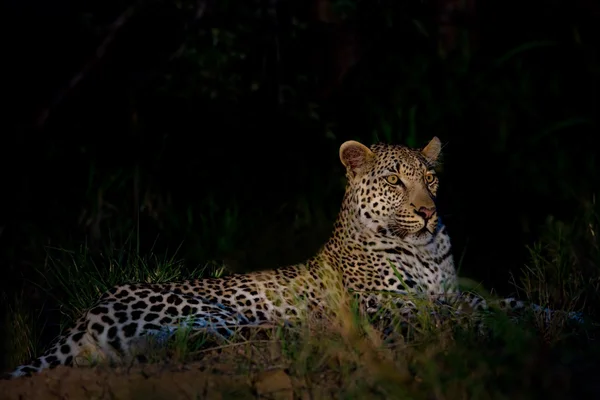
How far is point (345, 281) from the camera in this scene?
275 inches

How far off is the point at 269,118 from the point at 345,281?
3.92 meters

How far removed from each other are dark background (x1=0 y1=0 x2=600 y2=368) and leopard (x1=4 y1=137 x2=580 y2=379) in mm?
2169

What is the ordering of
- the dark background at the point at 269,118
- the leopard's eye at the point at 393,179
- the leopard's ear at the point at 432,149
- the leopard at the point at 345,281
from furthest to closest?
1. the dark background at the point at 269,118
2. the leopard's ear at the point at 432,149
3. the leopard's eye at the point at 393,179
4. the leopard at the point at 345,281

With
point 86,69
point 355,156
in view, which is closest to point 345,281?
point 355,156

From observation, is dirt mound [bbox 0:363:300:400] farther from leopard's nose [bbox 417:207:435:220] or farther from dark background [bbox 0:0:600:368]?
dark background [bbox 0:0:600:368]

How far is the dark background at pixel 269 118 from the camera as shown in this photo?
9828 millimetres

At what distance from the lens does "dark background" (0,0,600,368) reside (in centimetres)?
983

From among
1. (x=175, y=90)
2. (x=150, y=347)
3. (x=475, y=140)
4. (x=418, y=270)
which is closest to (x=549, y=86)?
(x=475, y=140)

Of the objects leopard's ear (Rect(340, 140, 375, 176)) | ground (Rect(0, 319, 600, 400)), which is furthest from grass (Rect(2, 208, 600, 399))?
leopard's ear (Rect(340, 140, 375, 176))

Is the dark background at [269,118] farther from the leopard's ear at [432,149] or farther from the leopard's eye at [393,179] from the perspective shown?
the leopard's eye at [393,179]

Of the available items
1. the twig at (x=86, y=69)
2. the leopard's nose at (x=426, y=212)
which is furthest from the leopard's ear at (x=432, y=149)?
the twig at (x=86, y=69)

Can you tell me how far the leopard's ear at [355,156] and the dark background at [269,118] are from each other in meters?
2.06

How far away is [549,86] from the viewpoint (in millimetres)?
10945

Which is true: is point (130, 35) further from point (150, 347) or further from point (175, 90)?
point (150, 347)
